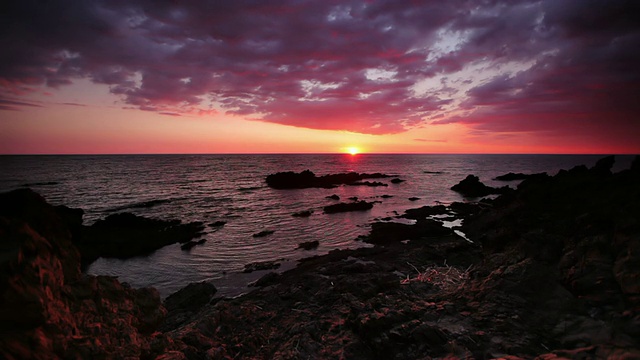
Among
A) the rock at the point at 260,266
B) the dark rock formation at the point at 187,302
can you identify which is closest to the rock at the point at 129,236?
the rock at the point at 260,266

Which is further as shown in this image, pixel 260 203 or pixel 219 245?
pixel 260 203

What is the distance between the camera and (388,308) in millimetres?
8492

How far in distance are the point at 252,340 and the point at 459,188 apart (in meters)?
62.3

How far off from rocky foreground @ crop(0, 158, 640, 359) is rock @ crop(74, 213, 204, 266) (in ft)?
50.5

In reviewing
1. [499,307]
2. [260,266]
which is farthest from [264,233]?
[499,307]

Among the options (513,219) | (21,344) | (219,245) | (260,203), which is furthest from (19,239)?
(260,203)

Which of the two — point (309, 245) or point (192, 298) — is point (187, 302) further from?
point (309, 245)

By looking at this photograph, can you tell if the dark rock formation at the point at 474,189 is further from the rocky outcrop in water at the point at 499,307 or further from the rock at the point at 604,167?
the rocky outcrop in water at the point at 499,307

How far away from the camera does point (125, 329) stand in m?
6.18

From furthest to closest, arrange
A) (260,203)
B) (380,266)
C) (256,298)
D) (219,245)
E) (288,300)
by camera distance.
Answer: (260,203), (219,245), (380,266), (256,298), (288,300)

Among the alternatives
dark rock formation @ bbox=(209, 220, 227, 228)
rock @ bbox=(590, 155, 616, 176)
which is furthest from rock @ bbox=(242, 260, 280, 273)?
rock @ bbox=(590, 155, 616, 176)

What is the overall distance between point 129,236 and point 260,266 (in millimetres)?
15945

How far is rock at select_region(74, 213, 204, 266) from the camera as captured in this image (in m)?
23.4

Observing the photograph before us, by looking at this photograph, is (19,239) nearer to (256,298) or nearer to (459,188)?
(256,298)
